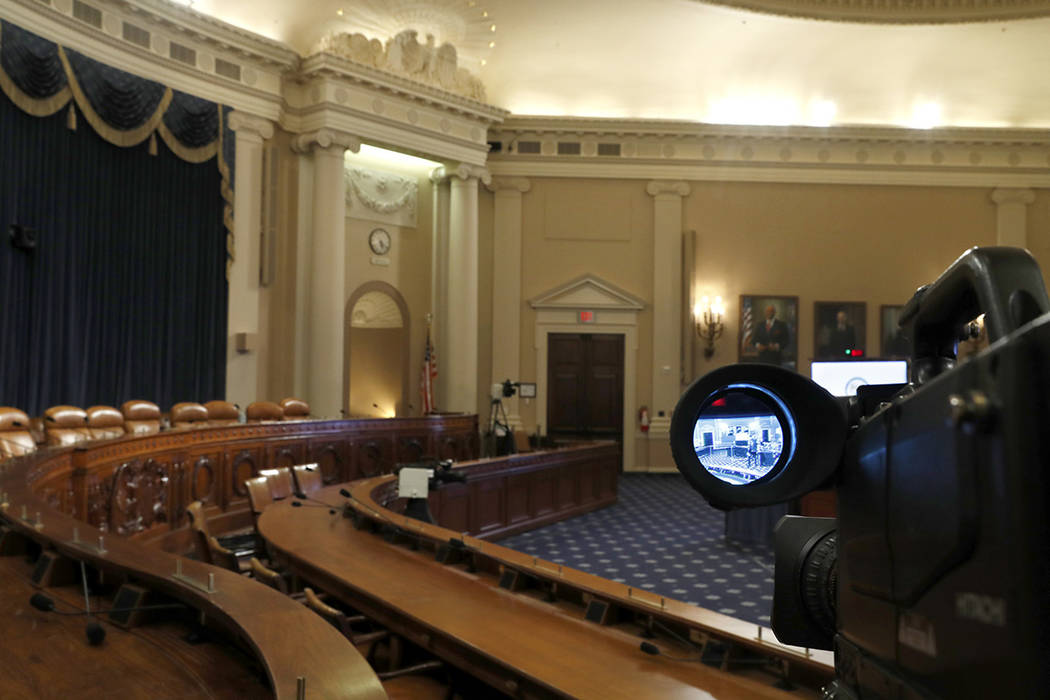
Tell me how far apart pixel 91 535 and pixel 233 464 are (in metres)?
5.09

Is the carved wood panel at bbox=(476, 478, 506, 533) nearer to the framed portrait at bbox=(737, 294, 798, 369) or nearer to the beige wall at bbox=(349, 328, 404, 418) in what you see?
the beige wall at bbox=(349, 328, 404, 418)

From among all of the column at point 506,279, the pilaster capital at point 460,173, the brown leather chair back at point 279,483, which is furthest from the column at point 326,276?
the brown leather chair back at point 279,483

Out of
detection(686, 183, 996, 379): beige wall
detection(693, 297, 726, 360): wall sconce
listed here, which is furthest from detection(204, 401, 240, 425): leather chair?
detection(686, 183, 996, 379): beige wall

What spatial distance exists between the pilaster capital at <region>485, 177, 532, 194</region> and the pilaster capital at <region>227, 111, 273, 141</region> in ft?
13.6

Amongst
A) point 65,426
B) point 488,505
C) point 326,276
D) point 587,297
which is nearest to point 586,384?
point 587,297

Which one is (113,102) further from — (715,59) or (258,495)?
(715,59)

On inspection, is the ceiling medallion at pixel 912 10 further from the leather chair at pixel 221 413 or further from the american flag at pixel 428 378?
the leather chair at pixel 221 413

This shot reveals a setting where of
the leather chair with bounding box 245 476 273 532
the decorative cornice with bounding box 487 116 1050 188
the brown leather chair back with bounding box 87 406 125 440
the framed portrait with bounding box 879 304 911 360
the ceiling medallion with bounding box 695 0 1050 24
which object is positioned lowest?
the leather chair with bounding box 245 476 273 532

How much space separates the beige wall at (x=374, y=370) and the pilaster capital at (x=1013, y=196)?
1084 cm

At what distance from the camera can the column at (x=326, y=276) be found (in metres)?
11.8

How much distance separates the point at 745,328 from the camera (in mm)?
14461

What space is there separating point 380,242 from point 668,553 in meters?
8.02

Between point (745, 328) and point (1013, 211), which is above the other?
point (1013, 211)

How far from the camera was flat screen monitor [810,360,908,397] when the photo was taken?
823 cm
